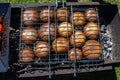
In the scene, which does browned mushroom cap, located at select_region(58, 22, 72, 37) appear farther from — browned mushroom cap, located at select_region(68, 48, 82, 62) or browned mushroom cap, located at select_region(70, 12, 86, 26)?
browned mushroom cap, located at select_region(68, 48, 82, 62)

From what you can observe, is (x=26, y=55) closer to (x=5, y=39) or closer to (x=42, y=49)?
(x=42, y=49)

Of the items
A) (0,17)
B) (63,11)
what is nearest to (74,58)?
(63,11)

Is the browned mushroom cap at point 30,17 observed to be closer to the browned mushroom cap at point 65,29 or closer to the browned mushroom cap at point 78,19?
the browned mushroom cap at point 65,29

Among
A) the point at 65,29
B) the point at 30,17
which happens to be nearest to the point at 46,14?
the point at 30,17

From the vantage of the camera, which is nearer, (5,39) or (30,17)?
(5,39)

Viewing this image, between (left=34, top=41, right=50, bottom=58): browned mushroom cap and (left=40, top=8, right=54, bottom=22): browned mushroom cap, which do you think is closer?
(left=34, top=41, right=50, bottom=58): browned mushroom cap

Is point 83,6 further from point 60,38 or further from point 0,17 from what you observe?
point 0,17

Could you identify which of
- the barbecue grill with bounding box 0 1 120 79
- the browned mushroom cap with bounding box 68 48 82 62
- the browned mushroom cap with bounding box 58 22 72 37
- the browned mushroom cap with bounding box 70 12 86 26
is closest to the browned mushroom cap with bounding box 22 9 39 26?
the barbecue grill with bounding box 0 1 120 79

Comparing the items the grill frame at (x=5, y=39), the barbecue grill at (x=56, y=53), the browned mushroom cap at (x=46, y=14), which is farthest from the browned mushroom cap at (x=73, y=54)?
the grill frame at (x=5, y=39)
